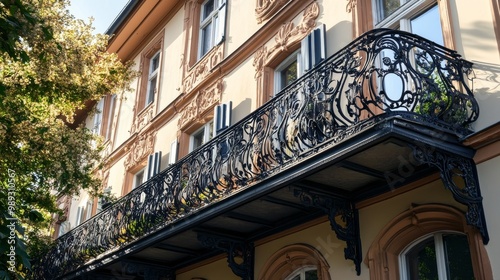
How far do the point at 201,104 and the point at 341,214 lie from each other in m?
6.10

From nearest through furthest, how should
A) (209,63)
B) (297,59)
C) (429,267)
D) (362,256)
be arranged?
(429,267), (362,256), (297,59), (209,63)

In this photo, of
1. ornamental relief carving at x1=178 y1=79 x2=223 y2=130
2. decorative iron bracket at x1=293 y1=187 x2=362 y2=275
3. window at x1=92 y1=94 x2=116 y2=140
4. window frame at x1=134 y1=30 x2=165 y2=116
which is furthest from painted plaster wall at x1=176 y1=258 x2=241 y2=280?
window at x1=92 y1=94 x2=116 y2=140

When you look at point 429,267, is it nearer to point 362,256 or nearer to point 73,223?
point 362,256

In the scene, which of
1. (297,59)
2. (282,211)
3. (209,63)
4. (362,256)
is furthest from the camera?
(209,63)

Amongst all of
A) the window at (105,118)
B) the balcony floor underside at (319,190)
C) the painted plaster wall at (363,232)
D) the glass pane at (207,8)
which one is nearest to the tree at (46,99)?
→ the balcony floor underside at (319,190)

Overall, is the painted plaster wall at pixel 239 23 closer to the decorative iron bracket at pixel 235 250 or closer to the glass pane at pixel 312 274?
the decorative iron bracket at pixel 235 250

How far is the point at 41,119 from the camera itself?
36.9 feet

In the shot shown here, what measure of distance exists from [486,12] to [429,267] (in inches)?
127

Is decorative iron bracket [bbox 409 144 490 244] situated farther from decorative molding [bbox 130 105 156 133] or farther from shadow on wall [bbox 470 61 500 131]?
decorative molding [bbox 130 105 156 133]

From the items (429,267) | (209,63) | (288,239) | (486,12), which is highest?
(209,63)

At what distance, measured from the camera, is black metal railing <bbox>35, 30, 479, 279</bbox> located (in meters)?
6.94

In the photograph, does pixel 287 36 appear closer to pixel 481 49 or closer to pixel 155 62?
pixel 481 49

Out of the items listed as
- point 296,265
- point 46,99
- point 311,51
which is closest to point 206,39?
point 46,99

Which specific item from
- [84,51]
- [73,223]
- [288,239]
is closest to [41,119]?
[84,51]
